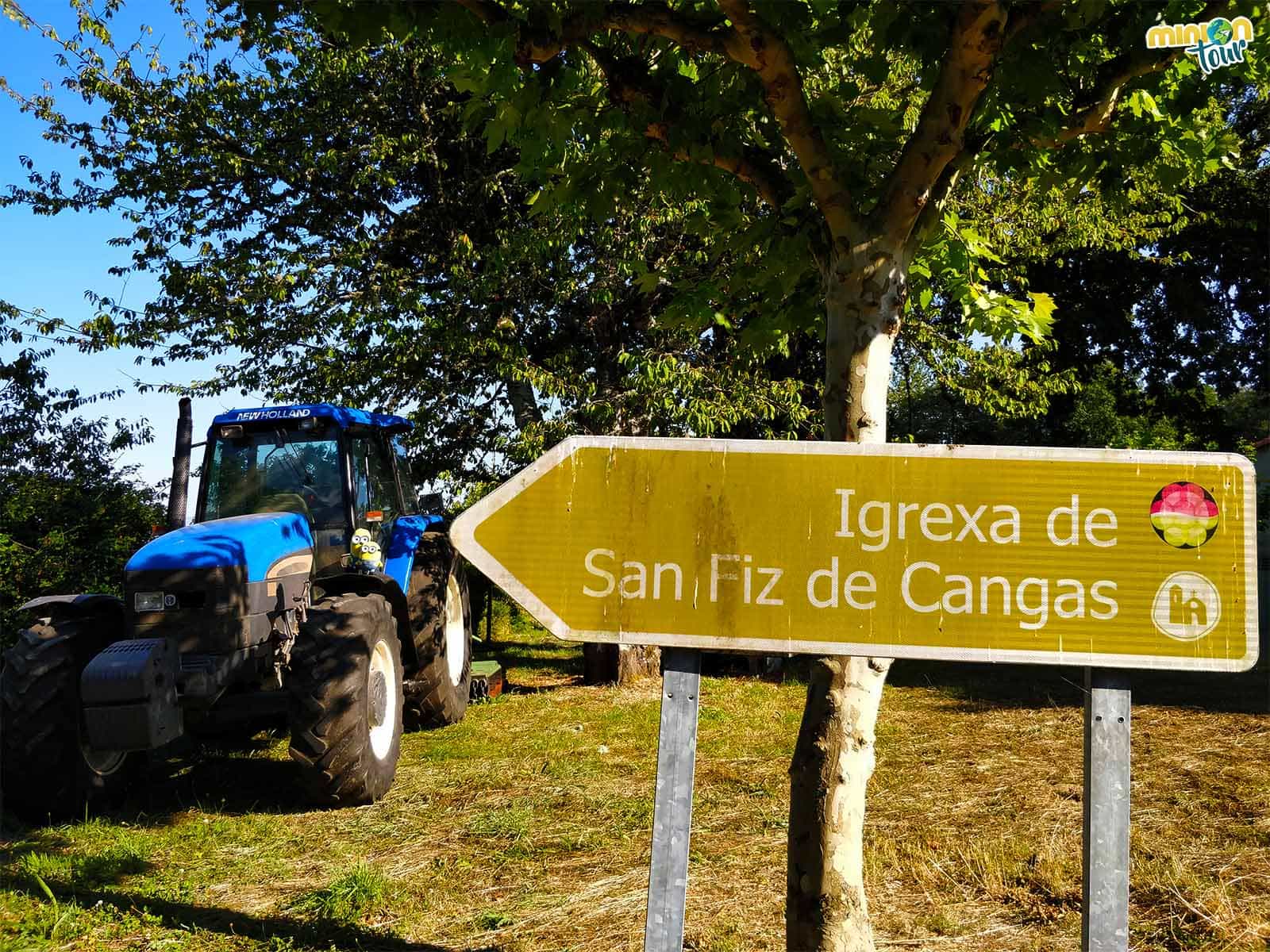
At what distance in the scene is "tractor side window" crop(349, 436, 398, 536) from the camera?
690 cm

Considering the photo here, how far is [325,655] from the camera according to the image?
217 inches

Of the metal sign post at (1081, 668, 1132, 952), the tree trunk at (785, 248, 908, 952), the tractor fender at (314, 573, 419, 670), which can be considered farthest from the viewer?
the tractor fender at (314, 573, 419, 670)

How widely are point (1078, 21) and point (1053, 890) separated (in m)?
3.58

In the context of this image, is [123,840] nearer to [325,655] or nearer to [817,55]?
[325,655]

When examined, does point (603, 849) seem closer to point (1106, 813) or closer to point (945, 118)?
point (1106, 813)

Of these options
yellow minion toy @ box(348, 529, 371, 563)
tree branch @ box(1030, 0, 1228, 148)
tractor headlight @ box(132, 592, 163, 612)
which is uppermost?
tree branch @ box(1030, 0, 1228, 148)

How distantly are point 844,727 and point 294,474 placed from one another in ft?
16.5

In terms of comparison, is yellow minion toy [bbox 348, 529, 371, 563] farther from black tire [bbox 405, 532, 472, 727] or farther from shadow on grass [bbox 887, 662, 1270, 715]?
shadow on grass [bbox 887, 662, 1270, 715]

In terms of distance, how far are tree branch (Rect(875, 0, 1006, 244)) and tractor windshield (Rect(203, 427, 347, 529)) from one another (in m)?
4.75

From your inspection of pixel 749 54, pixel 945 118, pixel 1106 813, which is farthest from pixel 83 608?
pixel 1106 813

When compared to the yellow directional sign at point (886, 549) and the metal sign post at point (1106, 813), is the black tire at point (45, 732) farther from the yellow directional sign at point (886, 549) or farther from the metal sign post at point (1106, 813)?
the metal sign post at point (1106, 813)

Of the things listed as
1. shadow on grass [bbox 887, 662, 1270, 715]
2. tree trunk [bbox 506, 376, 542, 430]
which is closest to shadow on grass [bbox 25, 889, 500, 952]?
tree trunk [bbox 506, 376, 542, 430]

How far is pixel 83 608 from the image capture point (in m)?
6.04

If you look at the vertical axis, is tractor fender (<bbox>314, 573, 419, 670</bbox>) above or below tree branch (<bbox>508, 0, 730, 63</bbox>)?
below
